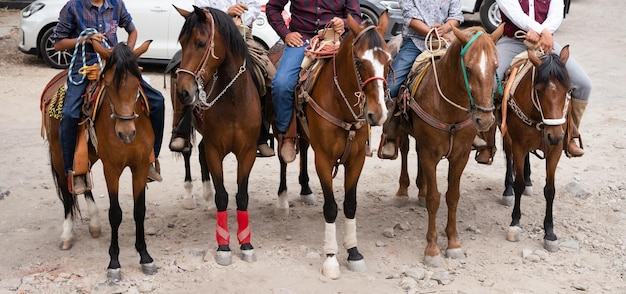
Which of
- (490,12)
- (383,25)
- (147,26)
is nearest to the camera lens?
(383,25)

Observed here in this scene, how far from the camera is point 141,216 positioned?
6.08 m

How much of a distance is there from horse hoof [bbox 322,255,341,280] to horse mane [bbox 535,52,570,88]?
232cm

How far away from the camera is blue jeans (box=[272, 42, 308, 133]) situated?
631cm

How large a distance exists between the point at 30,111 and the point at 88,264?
551cm

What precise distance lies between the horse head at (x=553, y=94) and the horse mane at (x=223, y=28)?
2.53 meters

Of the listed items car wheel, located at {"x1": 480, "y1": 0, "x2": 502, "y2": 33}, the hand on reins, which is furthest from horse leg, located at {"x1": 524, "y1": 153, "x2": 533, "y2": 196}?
car wheel, located at {"x1": 480, "y1": 0, "x2": 502, "y2": 33}

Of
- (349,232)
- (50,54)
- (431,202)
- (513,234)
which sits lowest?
(50,54)

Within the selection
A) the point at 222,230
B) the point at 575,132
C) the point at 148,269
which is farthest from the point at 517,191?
the point at 148,269

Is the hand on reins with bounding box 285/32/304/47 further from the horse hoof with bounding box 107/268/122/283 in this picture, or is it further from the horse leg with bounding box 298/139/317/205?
the horse hoof with bounding box 107/268/122/283

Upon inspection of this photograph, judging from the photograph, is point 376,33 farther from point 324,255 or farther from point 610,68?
point 610,68

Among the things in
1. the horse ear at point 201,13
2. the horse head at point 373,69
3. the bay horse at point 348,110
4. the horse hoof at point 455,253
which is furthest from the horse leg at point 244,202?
the horse hoof at point 455,253

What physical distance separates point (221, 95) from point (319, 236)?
1.79 metres

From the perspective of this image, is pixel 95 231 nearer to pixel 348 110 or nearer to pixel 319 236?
pixel 319 236

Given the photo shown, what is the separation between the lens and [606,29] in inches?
667
